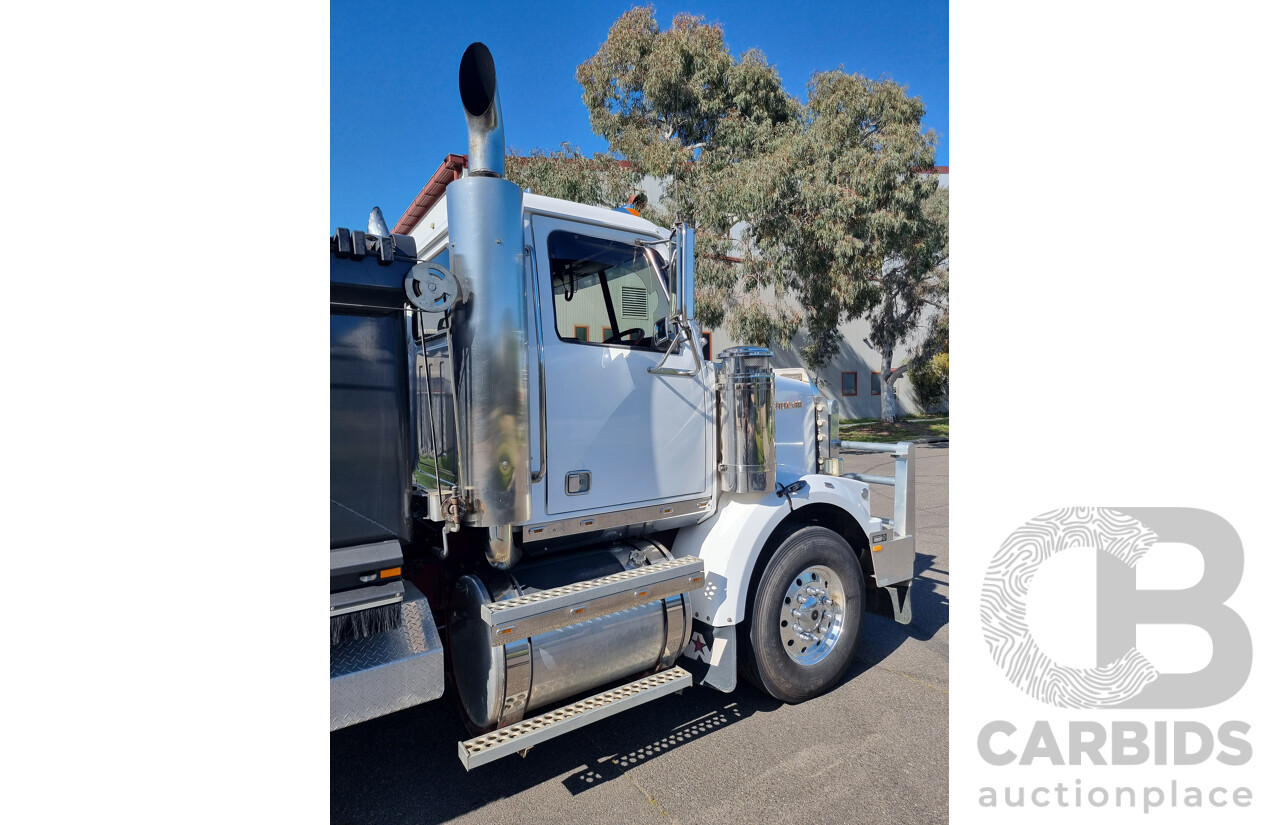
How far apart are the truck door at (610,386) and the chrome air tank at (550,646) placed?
0.35 meters

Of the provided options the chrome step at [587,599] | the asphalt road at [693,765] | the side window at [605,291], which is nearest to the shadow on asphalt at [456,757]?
the asphalt road at [693,765]

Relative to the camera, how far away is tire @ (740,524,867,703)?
3.37 m

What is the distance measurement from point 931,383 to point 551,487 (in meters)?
24.6

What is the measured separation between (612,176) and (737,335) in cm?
447

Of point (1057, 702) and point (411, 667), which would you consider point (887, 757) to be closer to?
point (1057, 702)

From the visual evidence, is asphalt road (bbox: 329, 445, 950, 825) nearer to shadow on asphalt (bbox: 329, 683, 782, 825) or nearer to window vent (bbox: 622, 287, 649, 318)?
shadow on asphalt (bbox: 329, 683, 782, 825)

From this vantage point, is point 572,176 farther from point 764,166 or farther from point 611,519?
point 611,519

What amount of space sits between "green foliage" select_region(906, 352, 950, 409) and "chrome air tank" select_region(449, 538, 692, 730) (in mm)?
22946

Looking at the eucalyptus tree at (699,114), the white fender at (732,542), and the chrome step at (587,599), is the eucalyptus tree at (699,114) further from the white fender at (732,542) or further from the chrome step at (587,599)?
the chrome step at (587,599)

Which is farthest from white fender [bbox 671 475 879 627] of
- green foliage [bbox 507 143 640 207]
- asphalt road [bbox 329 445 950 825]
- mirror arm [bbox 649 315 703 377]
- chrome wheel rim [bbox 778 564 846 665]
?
green foliage [bbox 507 143 640 207]

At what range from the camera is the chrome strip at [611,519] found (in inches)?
114

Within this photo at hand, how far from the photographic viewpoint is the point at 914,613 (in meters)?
4.96

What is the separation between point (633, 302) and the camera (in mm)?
3334

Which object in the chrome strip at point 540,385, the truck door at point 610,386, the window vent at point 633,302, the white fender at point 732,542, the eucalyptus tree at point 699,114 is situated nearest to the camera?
the chrome strip at point 540,385
